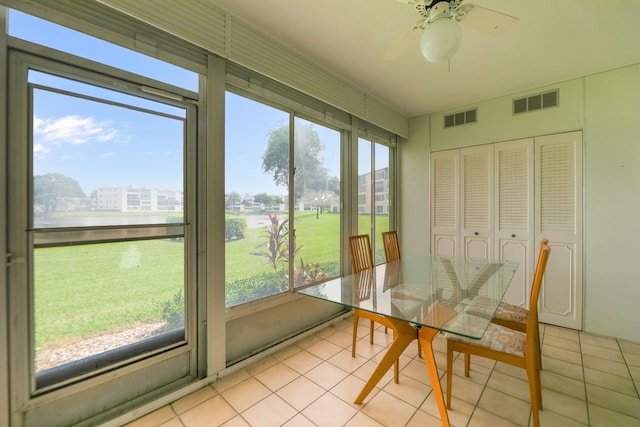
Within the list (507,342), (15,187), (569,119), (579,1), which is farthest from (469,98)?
(15,187)

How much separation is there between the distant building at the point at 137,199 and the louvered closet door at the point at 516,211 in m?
3.46

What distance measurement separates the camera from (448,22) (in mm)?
1272

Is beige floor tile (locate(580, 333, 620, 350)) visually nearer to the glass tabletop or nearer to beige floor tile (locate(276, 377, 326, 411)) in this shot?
the glass tabletop

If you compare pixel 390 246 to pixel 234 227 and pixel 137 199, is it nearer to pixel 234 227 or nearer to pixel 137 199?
pixel 234 227

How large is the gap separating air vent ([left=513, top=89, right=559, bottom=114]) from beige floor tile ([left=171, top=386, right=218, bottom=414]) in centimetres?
410

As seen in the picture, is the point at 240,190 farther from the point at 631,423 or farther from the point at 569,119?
the point at 569,119

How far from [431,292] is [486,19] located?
5.22 feet

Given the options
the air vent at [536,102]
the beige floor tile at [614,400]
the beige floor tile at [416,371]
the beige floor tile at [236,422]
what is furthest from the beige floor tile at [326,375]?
the air vent at [536,102]

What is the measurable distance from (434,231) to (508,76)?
197 cm

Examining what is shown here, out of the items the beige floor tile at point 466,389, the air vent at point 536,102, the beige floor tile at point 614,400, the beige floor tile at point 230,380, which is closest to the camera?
the beige floor tile at point 614,400

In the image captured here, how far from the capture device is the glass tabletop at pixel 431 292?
1.33 m

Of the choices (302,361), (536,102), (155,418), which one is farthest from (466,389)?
(536,102)

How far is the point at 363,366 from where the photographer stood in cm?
210

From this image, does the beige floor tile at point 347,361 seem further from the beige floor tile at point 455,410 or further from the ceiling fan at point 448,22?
the ceiling fan at point 448,22
